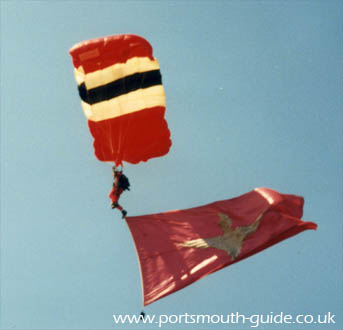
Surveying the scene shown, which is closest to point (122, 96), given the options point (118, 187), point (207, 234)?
point (118, 187)

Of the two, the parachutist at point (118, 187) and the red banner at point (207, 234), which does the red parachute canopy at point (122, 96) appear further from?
the red banner at point (207, 234)

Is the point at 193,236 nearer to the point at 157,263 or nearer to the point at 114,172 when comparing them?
the point at 157,263

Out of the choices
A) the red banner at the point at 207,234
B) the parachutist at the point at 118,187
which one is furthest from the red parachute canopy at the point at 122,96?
the red banner at the point at 207,234

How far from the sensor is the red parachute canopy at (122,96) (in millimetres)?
20391

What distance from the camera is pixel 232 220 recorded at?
802 inches

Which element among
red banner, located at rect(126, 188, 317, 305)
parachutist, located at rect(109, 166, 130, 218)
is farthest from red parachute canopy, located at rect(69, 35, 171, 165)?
red banner, located at rect(126, 188, 317, 305)

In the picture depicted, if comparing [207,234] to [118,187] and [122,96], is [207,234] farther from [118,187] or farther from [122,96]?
[122,96]

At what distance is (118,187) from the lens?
19.2 meters

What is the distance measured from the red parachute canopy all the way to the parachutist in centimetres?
91

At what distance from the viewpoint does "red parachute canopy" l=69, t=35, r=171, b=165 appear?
20391 mm

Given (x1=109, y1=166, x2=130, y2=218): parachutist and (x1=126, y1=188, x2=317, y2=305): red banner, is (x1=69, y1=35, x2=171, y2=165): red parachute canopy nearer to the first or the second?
(x1=109, y1=166, x2=130, y2=218): parachutist

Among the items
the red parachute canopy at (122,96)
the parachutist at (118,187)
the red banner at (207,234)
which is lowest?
the red banner at (207,234)

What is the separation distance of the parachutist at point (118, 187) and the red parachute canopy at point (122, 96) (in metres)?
0.91

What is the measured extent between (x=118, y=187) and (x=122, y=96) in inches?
118
